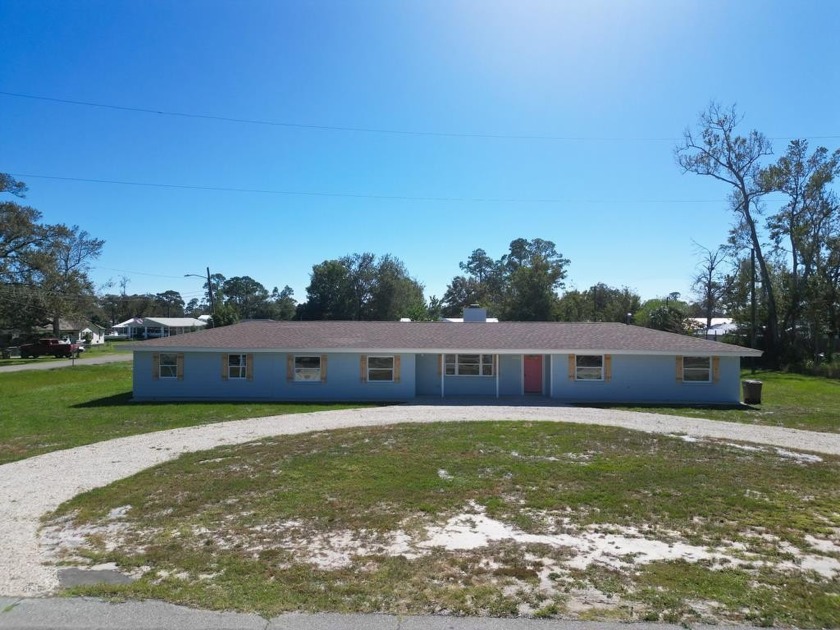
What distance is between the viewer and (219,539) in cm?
638

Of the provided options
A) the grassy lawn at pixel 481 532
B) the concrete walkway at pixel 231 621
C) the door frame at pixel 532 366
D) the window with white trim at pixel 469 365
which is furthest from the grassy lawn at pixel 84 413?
the concrete walkway at pixel 231 621

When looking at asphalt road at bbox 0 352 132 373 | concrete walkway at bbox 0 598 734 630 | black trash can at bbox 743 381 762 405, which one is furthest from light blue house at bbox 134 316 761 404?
asphalt road at bbox 0 352 132 373

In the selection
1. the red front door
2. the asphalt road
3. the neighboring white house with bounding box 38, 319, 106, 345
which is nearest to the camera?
the red front door

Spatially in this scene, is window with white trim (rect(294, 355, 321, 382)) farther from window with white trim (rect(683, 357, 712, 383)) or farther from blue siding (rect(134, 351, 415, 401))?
window with white trim (rect(683, 357, 712, 383))

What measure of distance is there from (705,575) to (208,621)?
4785 mm

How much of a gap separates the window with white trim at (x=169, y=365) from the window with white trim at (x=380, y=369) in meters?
7.80

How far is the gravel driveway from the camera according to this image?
619 cm

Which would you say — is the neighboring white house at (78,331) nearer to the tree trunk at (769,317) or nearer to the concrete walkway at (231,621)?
the concrete walkway at (231,621)

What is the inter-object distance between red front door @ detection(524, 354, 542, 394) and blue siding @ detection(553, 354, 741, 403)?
4.88 feet

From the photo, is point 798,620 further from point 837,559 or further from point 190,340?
point 190,340

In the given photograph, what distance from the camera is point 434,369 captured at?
21.9 meters

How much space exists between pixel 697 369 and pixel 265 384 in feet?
55.7

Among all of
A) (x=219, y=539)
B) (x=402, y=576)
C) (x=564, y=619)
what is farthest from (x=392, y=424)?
(x=564, y=619)

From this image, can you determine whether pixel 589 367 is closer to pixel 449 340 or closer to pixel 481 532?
pixel 449 340
